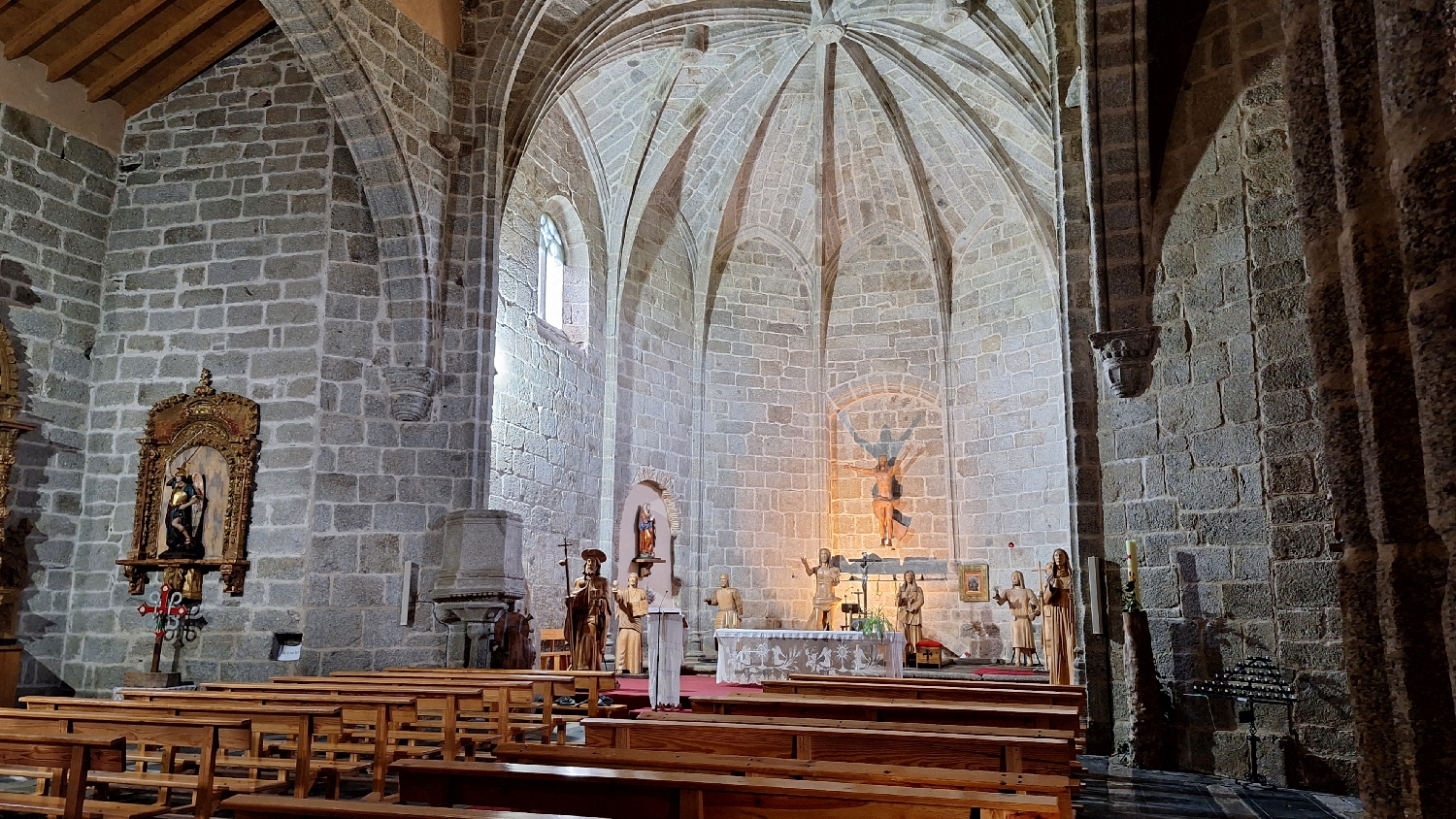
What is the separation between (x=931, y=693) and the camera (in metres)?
6.83

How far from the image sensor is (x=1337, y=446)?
2.43 metres

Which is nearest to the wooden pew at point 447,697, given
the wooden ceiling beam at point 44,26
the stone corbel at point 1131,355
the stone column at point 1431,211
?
the stone corbel at point 1131,355

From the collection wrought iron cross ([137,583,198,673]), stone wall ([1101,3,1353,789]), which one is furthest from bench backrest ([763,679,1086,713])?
wrought iron cross ([137,583,198,673])

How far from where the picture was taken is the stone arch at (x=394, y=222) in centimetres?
945

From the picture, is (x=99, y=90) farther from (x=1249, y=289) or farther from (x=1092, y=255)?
(x=1249, y=289)

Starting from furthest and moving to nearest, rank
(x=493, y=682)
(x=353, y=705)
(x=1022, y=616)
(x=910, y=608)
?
(x=910, y=608) < (x=1022, y=616) < (x=493, y=682) < (x=353, y=705)

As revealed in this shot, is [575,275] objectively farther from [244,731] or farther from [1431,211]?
[1431,211]

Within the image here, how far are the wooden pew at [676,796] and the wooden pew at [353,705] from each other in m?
1.78

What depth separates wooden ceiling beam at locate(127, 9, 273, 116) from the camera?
10.1m

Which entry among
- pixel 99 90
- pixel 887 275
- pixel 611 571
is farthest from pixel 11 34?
pixel 887 275

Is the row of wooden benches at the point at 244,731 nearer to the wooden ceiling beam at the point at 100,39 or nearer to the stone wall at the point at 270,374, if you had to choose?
the stone wall at the point at 270,374

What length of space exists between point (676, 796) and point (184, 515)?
320 inches

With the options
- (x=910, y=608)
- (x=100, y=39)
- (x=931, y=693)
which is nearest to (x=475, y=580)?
(x=931, y=693)

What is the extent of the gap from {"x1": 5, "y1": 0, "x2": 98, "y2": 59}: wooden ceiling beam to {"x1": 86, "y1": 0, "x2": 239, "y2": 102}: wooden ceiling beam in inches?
22.6
